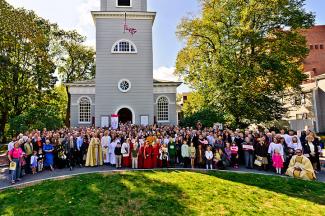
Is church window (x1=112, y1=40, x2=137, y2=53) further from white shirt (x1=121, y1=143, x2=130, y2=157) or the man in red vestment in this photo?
the man in red vestment

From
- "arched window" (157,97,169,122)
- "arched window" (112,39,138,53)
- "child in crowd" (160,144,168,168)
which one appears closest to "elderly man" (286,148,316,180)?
"child in crowd" (160,144,168,168)

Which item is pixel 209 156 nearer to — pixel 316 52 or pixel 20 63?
pixel 20 63

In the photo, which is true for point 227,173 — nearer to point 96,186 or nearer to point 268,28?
point 96,186

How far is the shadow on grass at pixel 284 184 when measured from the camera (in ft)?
37.0

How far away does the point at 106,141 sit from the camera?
51.0ft

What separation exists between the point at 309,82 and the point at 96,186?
110 ft

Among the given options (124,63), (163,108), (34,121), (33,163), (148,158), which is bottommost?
(33,163)

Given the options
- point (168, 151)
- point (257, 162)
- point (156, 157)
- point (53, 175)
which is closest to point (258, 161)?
point (257, 162)

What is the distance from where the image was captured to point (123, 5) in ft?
89.0

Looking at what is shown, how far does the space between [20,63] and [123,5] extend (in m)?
13.7

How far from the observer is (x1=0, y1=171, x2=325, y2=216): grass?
31.9 feet

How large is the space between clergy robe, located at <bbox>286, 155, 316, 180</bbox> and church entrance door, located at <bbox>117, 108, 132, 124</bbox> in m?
16.0

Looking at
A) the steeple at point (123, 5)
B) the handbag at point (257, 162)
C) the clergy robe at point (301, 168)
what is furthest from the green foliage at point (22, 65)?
the clergy robe at point (301, 168)

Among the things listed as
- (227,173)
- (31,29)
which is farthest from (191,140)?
(31,29)
